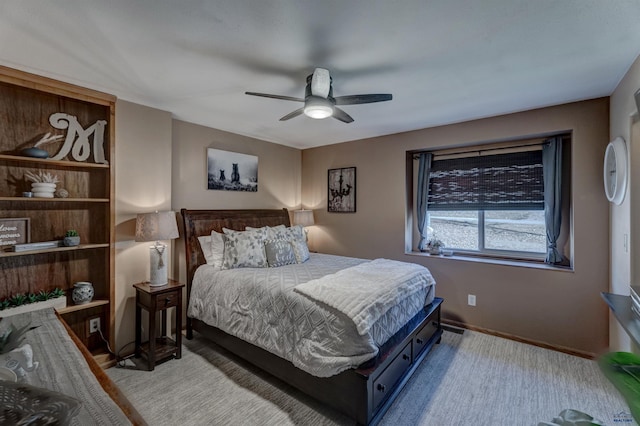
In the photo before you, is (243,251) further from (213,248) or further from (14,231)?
(14,231)

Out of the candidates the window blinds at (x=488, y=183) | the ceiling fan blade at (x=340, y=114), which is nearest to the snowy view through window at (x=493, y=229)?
the window blinds at (x=488, y=183)

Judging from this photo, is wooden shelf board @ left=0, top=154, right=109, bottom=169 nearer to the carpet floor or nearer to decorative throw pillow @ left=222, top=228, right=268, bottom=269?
decorative throw pillow @ left=222, top=228, right=268, bottom=269

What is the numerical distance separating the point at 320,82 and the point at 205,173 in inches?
88.1

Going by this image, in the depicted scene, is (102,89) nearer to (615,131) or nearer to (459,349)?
(459,349)

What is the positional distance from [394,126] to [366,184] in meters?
0.96

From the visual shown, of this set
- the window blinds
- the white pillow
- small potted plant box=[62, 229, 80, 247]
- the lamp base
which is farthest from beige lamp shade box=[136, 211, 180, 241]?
the window blinds

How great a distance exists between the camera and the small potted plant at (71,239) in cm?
243

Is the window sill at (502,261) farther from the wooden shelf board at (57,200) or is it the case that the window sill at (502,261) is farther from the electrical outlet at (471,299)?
the wooden shelf board at (57,200)

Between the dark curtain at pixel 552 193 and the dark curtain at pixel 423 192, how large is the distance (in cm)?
127

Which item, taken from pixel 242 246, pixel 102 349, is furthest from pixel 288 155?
pixel 102 349

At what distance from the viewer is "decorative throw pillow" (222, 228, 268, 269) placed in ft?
10.1

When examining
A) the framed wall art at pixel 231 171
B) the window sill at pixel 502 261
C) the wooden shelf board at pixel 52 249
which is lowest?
the window sill at pixel 502 261

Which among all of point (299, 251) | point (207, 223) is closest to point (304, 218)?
point (299, 251)

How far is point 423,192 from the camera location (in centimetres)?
399
